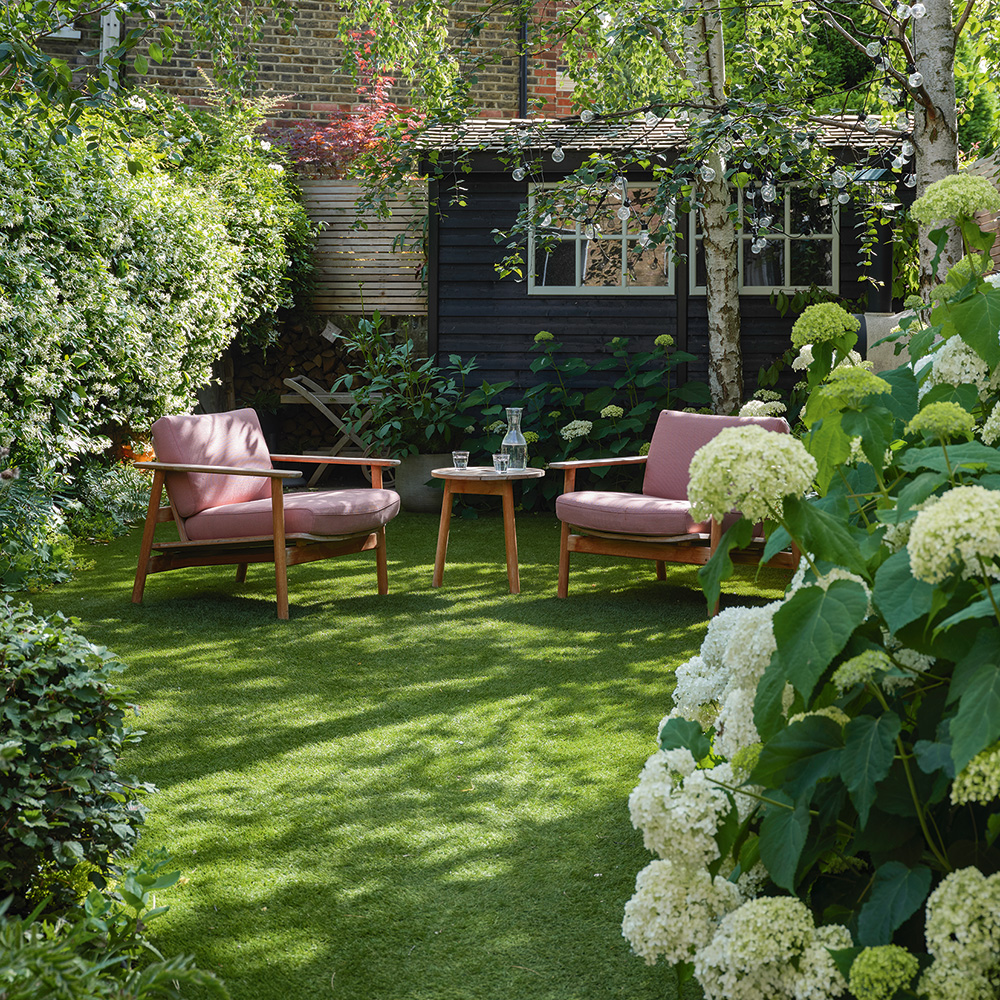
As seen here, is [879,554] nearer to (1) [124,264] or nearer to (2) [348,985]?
(2) [348,985]

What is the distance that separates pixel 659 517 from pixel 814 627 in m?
3.28

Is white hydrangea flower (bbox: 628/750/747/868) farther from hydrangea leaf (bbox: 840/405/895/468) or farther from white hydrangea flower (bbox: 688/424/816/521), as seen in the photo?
hydrangea leaf (bbox: 840/405/895/468)

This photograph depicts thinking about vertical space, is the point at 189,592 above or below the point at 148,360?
below

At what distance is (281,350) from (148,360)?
119 inches

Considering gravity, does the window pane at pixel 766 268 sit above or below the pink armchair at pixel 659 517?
above

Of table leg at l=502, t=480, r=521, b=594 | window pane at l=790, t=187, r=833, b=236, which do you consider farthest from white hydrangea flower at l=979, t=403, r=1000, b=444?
window pane at l=790, t=187, r=833, b=236

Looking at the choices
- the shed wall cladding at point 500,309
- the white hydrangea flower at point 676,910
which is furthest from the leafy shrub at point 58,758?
the shed wall cladding at point 500,309

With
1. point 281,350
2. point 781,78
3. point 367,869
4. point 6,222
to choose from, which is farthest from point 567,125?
point 367,869

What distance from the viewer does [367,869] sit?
87.9 inches

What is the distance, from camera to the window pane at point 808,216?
8.05m

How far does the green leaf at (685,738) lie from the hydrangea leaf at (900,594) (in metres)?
0.44

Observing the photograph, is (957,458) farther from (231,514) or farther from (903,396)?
(231,514)

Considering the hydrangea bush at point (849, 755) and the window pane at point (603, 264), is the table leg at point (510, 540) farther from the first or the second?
the window pane at point (603, 264)

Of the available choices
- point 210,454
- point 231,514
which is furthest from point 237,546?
point 210,454
